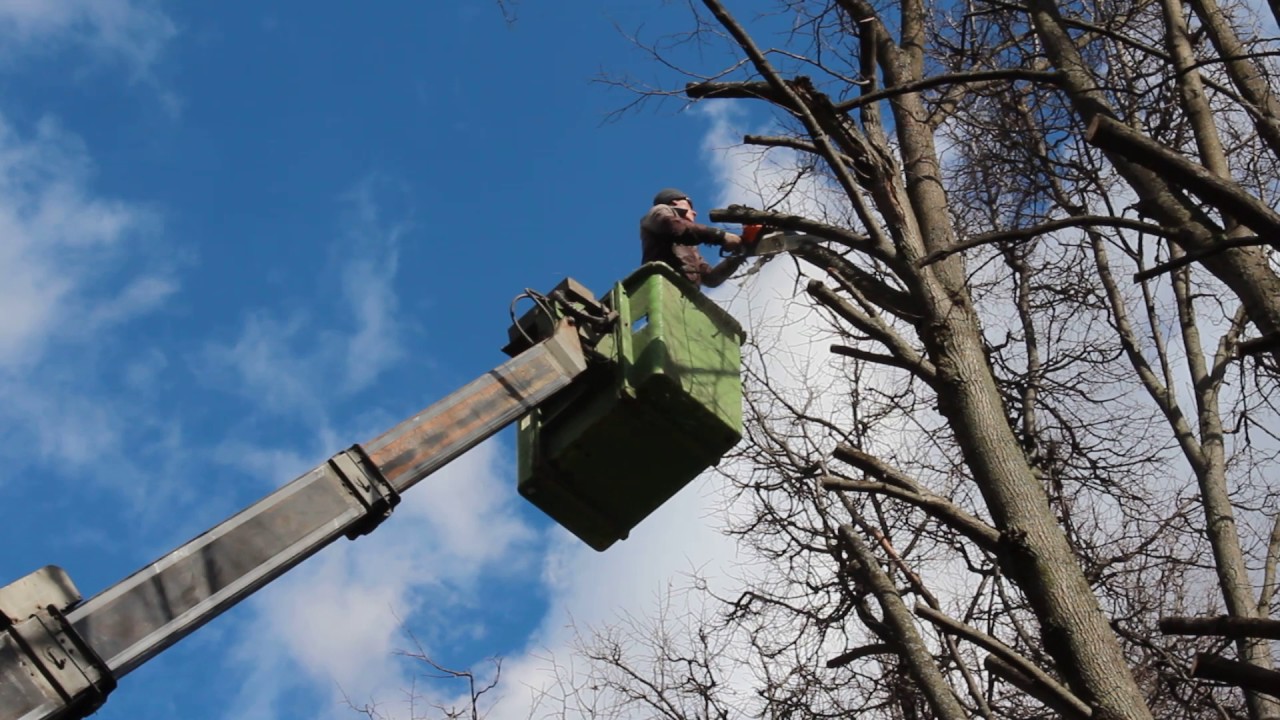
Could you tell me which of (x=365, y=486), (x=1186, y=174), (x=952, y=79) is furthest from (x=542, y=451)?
(x=1186, y=174)

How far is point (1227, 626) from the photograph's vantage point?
321 centimetres

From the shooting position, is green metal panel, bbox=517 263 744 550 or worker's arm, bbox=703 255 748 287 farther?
worker's arm, bbox=703 255 748 287

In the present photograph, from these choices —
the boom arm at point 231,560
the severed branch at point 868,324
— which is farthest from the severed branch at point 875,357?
the boom arm at point 231,560

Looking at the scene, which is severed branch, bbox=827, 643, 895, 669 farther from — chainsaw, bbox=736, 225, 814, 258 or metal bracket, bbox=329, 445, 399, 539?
metal bracket, bbox=329, 445, 399, 539

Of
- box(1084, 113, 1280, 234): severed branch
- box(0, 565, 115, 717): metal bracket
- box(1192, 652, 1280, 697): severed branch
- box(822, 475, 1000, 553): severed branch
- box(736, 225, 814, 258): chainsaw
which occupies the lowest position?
box(1192, 652, 1280, 697): severed branch

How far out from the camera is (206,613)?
4.23 m

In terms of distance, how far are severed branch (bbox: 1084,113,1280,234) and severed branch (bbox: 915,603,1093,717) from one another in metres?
1.74

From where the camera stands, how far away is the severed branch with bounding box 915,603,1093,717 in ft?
15.5

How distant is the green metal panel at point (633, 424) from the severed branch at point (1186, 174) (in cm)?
205

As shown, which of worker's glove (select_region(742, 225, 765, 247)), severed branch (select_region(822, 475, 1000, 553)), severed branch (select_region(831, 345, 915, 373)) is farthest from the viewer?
worker's glove (select_region(742, 225, 765, 247))

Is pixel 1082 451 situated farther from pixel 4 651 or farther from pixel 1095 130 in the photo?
pixel 4 651

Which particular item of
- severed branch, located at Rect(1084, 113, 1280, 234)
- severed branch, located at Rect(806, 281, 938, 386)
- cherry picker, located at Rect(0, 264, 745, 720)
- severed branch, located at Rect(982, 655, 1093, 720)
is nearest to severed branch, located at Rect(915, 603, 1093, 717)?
severed branch, located at Rect(982, 655, 1093, 720)

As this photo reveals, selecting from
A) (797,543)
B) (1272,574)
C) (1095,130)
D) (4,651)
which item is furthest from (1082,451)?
(4,651)

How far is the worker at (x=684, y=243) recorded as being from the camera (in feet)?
21.4
